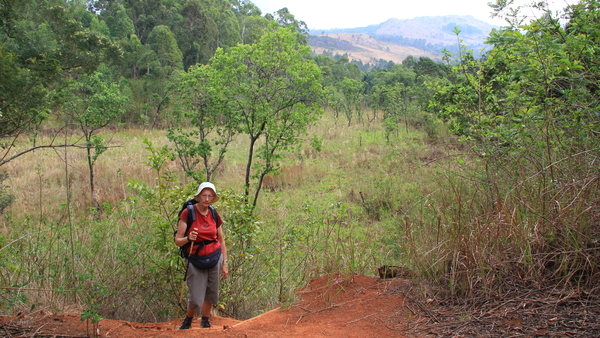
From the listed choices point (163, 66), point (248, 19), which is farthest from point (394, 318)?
point (248, 19)

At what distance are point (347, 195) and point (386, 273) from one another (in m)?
7.78

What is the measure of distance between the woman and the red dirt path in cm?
33

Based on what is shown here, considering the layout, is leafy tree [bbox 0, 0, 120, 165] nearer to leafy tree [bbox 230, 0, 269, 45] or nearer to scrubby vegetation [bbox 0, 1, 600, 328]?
scrubby vegetation [bbox 0, 1, 600, 328]

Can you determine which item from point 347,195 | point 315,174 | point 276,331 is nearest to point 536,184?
point 276,331

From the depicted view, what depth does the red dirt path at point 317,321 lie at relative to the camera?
3.17 meters

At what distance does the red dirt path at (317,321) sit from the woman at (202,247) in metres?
0.33

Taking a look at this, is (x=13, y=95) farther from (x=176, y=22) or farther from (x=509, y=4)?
(x=176, y=22)

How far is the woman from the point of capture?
3.82m

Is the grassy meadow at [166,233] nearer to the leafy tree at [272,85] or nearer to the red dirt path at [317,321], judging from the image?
the red dirt path at [317,321]

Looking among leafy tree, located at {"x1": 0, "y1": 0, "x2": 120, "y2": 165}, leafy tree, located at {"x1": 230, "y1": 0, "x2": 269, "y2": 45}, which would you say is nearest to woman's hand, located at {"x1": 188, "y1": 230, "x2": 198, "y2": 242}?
leafy tree, located at {"x1": 0, "y1": 0, "x2": 120, "y2": 165}

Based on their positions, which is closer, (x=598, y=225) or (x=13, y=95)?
(x=598, y=225)

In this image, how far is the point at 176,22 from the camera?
126ft

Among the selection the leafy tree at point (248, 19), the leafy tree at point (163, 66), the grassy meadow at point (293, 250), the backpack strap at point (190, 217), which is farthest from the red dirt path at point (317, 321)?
the leafy tree at point (248, 19)

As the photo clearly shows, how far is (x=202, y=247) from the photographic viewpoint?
3.88 meters
